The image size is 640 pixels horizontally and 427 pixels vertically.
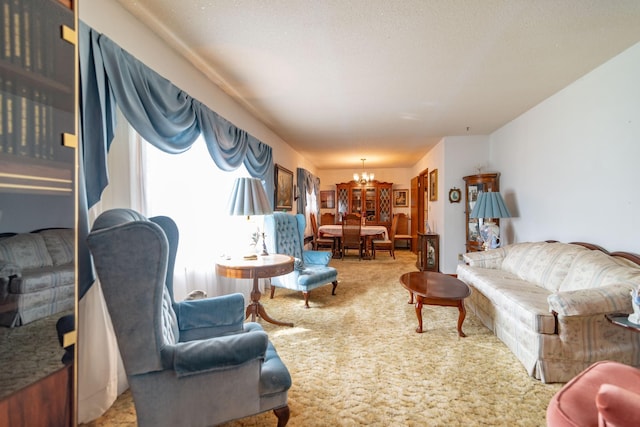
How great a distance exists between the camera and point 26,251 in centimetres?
78

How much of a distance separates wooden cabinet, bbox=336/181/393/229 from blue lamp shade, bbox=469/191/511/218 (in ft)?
13.1

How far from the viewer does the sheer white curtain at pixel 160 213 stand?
1.46 m

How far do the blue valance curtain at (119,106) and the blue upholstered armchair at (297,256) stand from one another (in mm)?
1421

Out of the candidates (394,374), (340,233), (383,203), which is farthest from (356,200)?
(394,374)

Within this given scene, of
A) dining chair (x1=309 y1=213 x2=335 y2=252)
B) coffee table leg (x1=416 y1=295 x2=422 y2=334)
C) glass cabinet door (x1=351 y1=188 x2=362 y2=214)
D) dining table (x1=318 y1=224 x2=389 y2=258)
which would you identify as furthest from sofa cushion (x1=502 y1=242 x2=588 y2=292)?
glass cabinet door (x1=351 y1=188 x2=362 y2=214)

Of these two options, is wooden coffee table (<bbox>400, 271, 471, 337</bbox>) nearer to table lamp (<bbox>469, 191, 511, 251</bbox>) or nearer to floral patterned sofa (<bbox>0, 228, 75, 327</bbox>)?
table lamp (<bbox>469, 191, 511, 251</bbox>)

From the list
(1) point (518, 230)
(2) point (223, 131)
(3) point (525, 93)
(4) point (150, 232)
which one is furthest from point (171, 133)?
(1) point (518, 230)

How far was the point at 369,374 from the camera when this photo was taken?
188 cm

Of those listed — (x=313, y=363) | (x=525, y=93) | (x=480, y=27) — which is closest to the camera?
(x=480, y=27)

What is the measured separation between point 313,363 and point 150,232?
5.15 feet

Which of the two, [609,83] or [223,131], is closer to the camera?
[609,83]

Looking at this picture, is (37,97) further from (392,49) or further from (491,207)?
(491,207)

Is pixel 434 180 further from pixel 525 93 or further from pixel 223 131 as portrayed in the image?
pixel 223 131

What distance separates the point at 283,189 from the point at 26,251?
387cm
